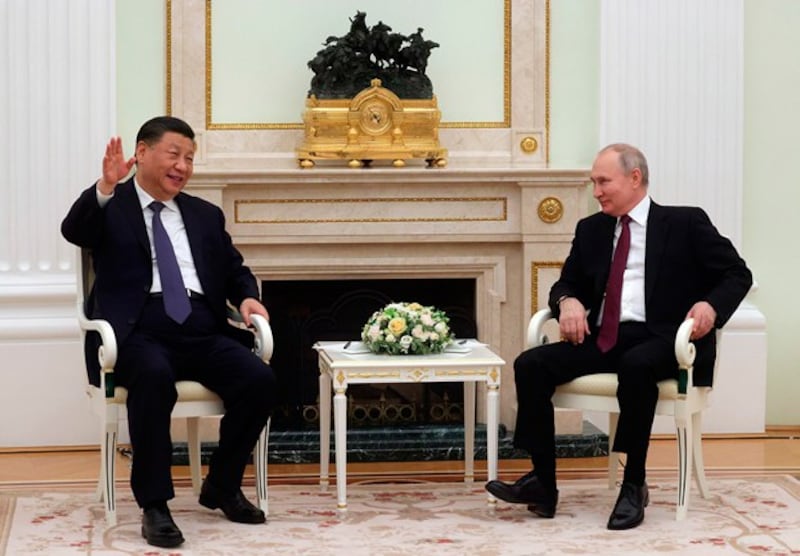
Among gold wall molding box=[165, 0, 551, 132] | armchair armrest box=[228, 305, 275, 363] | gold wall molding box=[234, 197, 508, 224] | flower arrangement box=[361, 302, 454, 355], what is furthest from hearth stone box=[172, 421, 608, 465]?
gold wall molding box=[165, 0, 551, 132]

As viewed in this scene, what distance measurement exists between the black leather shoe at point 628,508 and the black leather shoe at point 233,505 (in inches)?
48.0

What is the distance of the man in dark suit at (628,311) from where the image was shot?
5.11 m

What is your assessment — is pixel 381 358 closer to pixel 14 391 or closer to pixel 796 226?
pixel 14 391

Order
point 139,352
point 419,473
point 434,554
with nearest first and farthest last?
1. point 434,554
2. point 139,352
3. point 419,473

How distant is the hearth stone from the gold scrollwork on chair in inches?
38.7

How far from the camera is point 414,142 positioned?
665 centimetres

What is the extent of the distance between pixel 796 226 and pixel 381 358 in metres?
2.64

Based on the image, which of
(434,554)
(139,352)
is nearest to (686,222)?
(434,554)

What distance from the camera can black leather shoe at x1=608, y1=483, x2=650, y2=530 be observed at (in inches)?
197

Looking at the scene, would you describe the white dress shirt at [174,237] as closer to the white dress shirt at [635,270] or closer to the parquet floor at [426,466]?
the parquet floor at [426,466]

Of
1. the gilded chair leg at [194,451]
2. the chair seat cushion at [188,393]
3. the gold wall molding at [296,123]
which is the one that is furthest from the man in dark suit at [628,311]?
the gold wall molding at [296,123]

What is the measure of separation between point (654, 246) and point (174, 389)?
181 cm

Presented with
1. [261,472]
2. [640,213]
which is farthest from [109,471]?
[640,213]

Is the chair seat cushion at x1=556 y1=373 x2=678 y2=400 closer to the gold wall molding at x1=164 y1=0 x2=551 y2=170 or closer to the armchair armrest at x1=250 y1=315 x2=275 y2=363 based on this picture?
the armchair armrest at x1=250 y1=315 x2=275 y2=363
